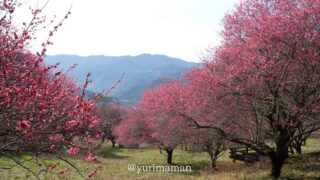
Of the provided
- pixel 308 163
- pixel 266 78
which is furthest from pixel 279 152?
pixel 308 163

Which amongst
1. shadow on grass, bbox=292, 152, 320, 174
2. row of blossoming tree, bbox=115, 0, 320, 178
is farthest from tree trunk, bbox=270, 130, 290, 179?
shadow on grass, bbox=292, 152, 320, 174

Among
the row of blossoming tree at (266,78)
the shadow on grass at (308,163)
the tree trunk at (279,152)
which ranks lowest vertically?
the shadow on grass at (308,163)

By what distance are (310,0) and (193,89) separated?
7.44 metres

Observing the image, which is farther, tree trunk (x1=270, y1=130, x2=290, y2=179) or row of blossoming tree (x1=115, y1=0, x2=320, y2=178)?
tree trunk (x1=270, y1=130, x2=290, y2=179)

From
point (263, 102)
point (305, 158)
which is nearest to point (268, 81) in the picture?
point (263, 102)

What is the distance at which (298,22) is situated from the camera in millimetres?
15445

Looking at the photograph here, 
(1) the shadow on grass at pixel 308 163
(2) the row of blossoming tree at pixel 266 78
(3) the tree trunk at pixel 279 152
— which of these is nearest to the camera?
(2) the row of blossoming tree at pixel 266 78

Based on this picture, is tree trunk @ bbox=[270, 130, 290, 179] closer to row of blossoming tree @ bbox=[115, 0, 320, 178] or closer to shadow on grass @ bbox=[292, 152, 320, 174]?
row of blossoming tree @ bbox=[115, 0, 320, 178]

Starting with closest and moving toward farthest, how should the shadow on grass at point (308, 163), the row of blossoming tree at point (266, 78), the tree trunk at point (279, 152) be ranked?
the row of blossoming tree at point (266, 78), the tree trunk at point (279, 152), the shadow on grass at point (308, 163)

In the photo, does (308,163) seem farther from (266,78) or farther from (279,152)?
(266,78)

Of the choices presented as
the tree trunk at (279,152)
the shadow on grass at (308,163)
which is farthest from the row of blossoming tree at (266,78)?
the shadow on grass at (308,163)

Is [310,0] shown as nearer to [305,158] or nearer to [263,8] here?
[263,8]

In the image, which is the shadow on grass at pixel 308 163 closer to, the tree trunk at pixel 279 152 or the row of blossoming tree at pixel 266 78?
the tree trunk at pixel 279 152

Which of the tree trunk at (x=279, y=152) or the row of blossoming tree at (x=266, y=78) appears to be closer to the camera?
the row of blossoming tree at (x=266, y=78)
